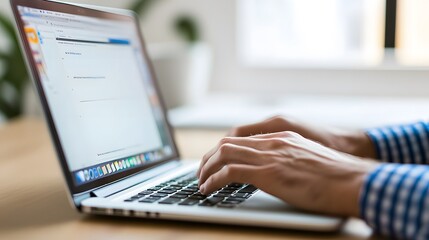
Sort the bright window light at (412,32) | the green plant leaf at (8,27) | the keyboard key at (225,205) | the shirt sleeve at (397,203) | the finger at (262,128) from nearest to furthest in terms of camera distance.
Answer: the shirt sleeve at (397,203), the keyboard key at (225,205), the finger at (262,128), the green plant leaf at (8,27), the bright window light at (412,32)

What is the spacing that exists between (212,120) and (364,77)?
69cm

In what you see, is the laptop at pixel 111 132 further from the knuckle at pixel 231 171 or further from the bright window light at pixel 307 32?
the bright window light at pixel 307 32

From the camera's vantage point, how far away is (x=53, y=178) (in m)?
0.92

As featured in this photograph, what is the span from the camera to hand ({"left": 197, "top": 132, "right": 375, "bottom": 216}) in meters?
0.59

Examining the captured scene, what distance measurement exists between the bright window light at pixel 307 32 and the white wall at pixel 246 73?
36 mm

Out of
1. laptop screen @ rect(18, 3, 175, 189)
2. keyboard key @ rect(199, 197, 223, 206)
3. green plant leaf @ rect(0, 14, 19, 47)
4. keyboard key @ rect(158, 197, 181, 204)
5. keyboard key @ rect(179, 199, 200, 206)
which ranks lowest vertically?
keyboard key @ rect(199, 197, 223, 206)

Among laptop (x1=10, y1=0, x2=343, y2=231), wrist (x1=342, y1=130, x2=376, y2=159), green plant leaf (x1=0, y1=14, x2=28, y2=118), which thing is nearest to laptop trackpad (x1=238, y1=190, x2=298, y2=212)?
laptop (x1=10, y1=0, x2=343, y2=231)

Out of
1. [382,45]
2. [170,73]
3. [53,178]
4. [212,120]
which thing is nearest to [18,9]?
[53,178]

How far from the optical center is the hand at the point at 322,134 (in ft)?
2.85

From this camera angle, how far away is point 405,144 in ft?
2.97

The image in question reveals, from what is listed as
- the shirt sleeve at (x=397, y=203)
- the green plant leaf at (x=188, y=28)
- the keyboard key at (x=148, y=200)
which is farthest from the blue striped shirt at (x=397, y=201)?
the green plant leaf at (x=188, y=28)

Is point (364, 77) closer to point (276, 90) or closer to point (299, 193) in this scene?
point (276, 90)

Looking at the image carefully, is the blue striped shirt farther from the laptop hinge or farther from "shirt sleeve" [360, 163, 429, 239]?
the laptop hinge

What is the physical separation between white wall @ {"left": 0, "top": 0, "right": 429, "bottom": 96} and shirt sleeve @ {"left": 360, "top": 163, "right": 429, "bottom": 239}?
132 centimetres
